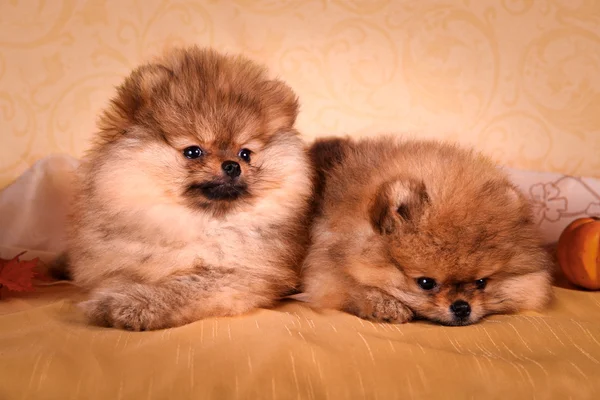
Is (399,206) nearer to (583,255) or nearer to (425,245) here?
(425,245)

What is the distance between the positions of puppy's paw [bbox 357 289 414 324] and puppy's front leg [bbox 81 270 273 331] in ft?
1.01

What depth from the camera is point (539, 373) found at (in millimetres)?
1303

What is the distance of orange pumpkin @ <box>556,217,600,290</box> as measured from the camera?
215cm

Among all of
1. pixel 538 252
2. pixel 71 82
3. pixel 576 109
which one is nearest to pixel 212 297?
pixel 538 252

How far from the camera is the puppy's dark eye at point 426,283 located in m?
1.67

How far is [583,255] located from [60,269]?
2.12 m

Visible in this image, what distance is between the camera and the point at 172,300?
160 cm

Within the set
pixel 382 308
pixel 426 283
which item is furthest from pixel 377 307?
pixel 426 283

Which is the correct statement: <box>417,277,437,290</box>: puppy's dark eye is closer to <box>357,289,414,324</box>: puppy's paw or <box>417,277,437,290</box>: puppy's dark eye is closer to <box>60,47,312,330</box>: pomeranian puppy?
<box>357,289,414,324</box>: puppy's paw

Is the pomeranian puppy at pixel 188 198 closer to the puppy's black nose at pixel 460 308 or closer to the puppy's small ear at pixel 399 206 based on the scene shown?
the puppy's small ear at pixel 399 206

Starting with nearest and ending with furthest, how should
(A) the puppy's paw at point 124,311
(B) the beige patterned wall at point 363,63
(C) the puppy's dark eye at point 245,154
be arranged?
(A) the puppy's paw at point 124,311, (C) the puppy's dark eye at point 245,154, (B) the beige patterned wall at point 363,63

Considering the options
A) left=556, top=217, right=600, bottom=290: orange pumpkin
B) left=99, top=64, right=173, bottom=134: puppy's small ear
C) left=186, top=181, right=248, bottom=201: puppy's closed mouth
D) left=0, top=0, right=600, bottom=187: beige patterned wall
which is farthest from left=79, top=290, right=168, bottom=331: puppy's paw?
left=556, top=217, right=600, bottom=290: orange pumpkin

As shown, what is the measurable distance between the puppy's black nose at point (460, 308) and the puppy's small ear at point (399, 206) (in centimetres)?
27

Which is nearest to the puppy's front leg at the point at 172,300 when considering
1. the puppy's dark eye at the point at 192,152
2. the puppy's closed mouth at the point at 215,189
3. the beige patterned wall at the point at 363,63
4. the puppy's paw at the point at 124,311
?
the puppy's paw at the point at 124,311
